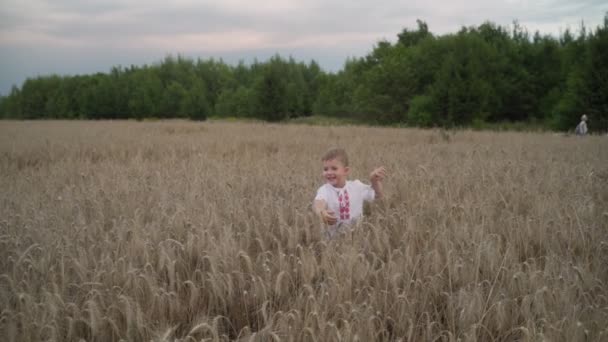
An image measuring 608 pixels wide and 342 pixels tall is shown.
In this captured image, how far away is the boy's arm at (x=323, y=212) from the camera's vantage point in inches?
114

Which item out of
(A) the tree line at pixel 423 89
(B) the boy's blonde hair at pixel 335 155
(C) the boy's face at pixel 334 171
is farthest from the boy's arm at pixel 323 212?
(A) the tree line at pixel 423 89

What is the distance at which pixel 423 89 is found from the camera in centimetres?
4478

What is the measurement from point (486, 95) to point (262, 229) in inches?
1407

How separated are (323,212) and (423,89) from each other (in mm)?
44635

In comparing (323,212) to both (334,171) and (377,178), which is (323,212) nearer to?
(334,171)

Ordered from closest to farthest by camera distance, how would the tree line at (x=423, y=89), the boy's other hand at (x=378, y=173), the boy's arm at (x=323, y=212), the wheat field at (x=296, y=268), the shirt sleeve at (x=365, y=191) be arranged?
the wheat field at (x=296, y=268) → the boy's arm at (x=323, y=212) → the boy's other hand at (x=378, y=173) → the shirt sleeve at (x=365, y=191) → the tree line at (x=423, y=89)

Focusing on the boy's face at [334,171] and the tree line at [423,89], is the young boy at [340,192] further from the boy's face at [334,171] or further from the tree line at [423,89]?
the tree line at [423,89]

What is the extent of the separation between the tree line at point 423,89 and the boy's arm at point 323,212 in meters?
27.5

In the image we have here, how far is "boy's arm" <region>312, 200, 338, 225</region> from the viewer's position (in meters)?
2.88

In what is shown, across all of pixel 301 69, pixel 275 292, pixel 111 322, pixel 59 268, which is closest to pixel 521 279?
pixel 275 292

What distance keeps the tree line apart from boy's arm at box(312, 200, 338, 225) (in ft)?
90.3

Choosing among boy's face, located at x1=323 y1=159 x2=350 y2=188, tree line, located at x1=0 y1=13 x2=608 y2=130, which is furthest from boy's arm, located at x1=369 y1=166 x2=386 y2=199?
tree line, located at x1=0 y1=13 x2=608 y2=130

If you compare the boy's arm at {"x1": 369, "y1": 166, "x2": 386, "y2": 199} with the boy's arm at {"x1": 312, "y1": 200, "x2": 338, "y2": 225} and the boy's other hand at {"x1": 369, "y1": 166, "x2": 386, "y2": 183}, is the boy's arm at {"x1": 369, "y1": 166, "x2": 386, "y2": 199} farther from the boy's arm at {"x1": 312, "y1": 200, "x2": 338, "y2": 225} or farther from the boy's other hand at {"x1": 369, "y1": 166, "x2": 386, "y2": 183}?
the boy's arm at {"x1": 312, "y1": 200, "x2": 338, "y2": 225}

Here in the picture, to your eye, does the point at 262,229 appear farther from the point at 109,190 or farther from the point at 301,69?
the point at 301,69
